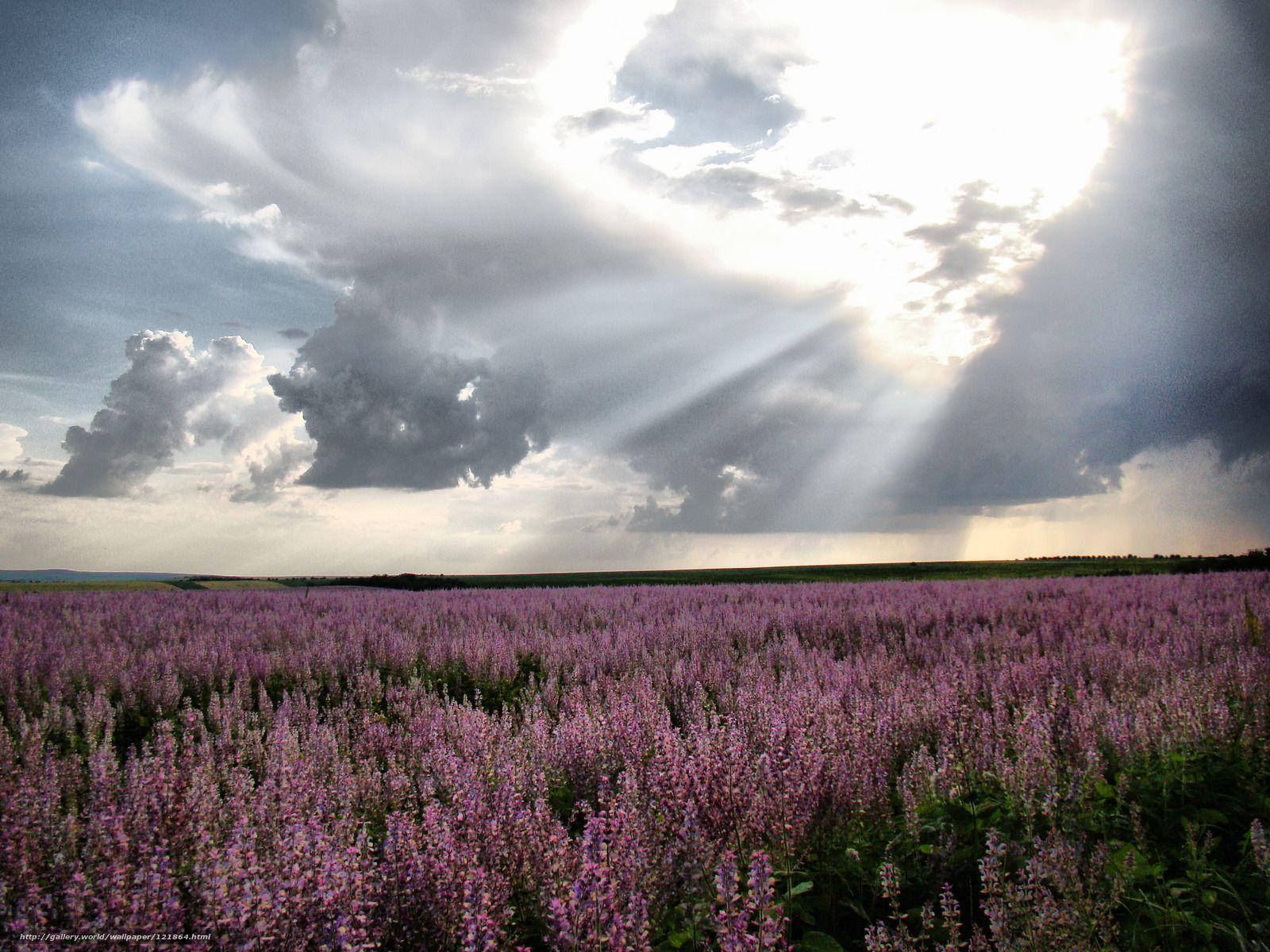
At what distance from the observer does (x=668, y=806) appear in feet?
10.1

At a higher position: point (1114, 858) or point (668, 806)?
point (668, 806)

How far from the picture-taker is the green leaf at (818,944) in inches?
105

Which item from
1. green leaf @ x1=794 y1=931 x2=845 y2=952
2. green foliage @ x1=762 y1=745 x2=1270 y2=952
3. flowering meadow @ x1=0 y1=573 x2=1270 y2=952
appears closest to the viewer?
flowering meadow @ x1=0 y1=573 x2=1270 y2=952

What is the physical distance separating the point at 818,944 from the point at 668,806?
0.75 m

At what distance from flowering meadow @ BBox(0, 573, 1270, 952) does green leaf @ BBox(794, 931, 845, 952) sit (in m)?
0.02

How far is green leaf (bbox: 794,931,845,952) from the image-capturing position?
268 centimetres

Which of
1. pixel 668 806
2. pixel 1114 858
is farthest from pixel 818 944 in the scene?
pixel 1114 858

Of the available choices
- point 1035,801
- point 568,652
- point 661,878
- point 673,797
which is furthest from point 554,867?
point 568,652

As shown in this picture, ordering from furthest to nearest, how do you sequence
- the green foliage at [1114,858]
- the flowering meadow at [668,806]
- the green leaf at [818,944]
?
1. the green foliage at [1114,858]
2. the green leaf at [818,944]
3. the flowering meadow at [668,806]

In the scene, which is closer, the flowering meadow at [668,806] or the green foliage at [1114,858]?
the flowering meadow at [668,806]

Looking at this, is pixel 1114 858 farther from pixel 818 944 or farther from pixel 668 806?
pixel 668 806

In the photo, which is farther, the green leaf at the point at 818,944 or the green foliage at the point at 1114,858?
the green foliage at the point at 1114,858

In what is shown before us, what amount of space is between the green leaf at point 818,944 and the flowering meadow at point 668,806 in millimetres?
18

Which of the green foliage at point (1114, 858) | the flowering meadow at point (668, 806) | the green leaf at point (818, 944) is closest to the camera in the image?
the flowering meadow at point (668, 806)
